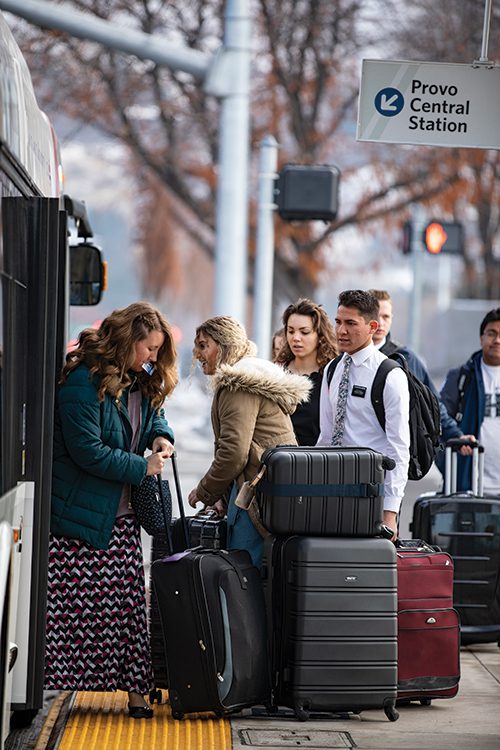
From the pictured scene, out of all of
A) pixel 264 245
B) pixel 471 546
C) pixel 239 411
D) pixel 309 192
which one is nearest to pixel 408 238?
pixel 264 245

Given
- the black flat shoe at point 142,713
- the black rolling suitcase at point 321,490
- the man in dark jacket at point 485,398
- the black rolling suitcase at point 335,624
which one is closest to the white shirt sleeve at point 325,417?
the black rolling suitcase at point 321,490

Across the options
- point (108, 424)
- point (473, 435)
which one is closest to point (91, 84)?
point (473, 435)

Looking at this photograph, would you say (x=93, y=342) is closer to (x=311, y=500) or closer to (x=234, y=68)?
(x=311, y=500)

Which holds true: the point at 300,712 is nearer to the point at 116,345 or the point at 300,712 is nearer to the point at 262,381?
the point at 262,381

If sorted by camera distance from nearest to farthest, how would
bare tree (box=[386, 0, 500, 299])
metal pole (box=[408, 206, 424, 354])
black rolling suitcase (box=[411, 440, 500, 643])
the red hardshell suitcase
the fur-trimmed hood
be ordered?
the fur-trimmed hood < the red hardshell suitcase < black rolling suitcase (box=[411, 440, 500, 643]) < metal pole (box=[408, 206, 424, 354]) < bare tree (box=[386, 0, 500, 299])

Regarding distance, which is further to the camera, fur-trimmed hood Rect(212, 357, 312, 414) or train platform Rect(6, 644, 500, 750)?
fur-trimmed hood Rect(212, 357, 312, 414)

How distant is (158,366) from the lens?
6.30 m

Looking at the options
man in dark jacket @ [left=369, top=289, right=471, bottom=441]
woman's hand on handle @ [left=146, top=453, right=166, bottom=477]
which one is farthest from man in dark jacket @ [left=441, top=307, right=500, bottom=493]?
woman's hand on handle @ [left=146, top=453, right=166, bottom=477]

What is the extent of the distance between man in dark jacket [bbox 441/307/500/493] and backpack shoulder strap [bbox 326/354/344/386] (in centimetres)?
164

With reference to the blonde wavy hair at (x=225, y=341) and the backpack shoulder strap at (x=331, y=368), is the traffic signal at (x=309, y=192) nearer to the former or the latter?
the backpack shoulder strap at (x=331, y=368)

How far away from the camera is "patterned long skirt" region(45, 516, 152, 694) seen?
6.12 meters

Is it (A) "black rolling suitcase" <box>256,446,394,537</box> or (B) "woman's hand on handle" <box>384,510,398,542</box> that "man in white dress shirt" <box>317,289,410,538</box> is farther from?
(A) "black rolling suitcase" <box>256,446,394,537</box>

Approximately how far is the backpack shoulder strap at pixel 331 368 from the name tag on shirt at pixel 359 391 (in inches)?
9.4

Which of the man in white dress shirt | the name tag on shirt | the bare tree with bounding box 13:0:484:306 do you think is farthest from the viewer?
the bare tree with bounding box 13:0:484:306
